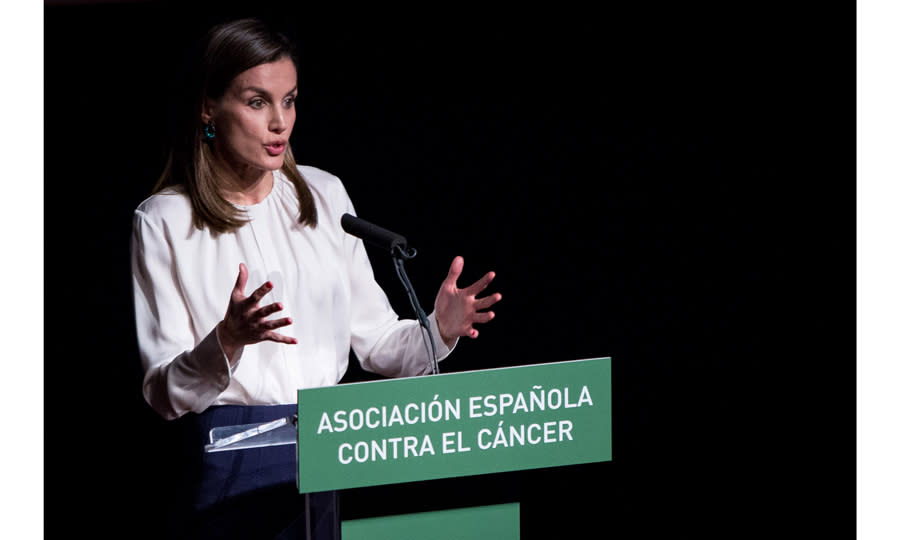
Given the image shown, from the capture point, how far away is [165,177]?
13.0 ft

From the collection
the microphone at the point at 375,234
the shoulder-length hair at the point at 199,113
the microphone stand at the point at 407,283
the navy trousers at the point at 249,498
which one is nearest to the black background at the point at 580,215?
the shoulder-length hair at the point at 199,113

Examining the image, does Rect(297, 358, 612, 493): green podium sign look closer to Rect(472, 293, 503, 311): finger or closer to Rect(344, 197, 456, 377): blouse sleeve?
Rect(472, 293, 503, 311): finger

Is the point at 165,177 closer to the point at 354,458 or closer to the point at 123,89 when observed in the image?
the point at 123,89

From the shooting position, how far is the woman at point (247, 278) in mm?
3750

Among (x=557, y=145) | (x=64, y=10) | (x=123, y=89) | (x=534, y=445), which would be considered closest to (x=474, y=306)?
(x=534, y=445)

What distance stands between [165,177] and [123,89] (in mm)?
295

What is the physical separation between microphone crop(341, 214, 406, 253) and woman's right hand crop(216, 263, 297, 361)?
12.6 inches

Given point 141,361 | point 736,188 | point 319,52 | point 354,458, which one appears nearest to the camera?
point 354,458

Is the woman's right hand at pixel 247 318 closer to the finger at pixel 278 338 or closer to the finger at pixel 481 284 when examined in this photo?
the finger at pixel 278 338

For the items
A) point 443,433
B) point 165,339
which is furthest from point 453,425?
point 165,339

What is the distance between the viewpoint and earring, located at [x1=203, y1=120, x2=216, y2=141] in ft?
12.9

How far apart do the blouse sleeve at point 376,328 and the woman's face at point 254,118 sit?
1.15 ft

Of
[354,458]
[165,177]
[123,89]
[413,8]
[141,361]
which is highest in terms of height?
[413,8]

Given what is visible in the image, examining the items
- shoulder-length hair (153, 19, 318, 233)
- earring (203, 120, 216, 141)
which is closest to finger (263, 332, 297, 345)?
shoulder-length hair (153, 19, 318, 233)
